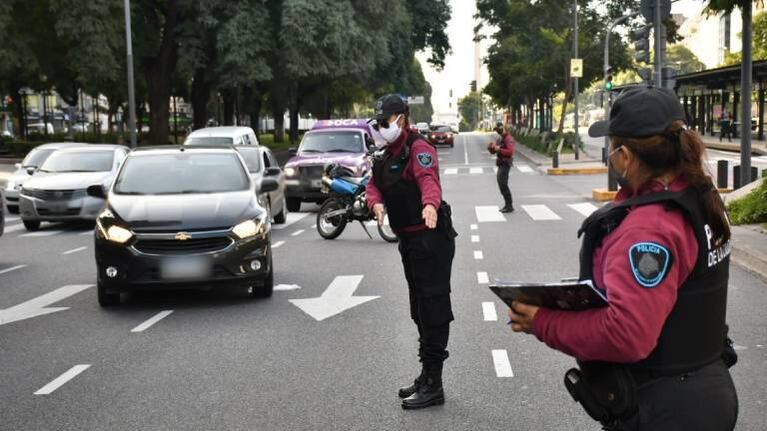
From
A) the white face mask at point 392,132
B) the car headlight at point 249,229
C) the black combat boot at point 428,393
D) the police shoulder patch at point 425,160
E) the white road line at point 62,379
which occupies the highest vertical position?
the white face mask at point 392,132

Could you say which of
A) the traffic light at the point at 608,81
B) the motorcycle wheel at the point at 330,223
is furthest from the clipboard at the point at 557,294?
the traffic light at the point at 608,81

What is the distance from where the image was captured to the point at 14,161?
4212 cm

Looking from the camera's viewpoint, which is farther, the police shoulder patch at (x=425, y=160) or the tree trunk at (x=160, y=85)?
the tree trunk at (x=160, y=85)

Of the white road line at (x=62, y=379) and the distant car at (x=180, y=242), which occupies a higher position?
the distant car at (x=180, y=242)

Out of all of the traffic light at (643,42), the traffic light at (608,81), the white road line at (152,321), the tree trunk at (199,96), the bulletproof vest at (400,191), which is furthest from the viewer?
the tree trunk at (199,96)

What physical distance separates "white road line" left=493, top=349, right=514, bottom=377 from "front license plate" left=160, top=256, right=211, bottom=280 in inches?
126

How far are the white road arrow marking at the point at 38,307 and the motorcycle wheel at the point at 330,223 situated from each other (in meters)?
5.21

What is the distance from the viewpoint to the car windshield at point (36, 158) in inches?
841

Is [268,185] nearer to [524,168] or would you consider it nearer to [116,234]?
[116,234]

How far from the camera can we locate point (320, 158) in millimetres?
21594

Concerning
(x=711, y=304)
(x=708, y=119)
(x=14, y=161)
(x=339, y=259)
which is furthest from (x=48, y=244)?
(x=708, y=119)

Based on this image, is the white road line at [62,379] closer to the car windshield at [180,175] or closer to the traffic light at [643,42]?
the car windshield at [180,175]

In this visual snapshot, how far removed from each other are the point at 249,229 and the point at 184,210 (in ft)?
2.18

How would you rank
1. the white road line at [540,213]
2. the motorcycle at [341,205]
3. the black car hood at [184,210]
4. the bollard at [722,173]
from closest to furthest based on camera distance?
the black car hood at [184,210] < the motorcycle at [341,205] < the white road line at [540,213] < the bollard at [722,173]
